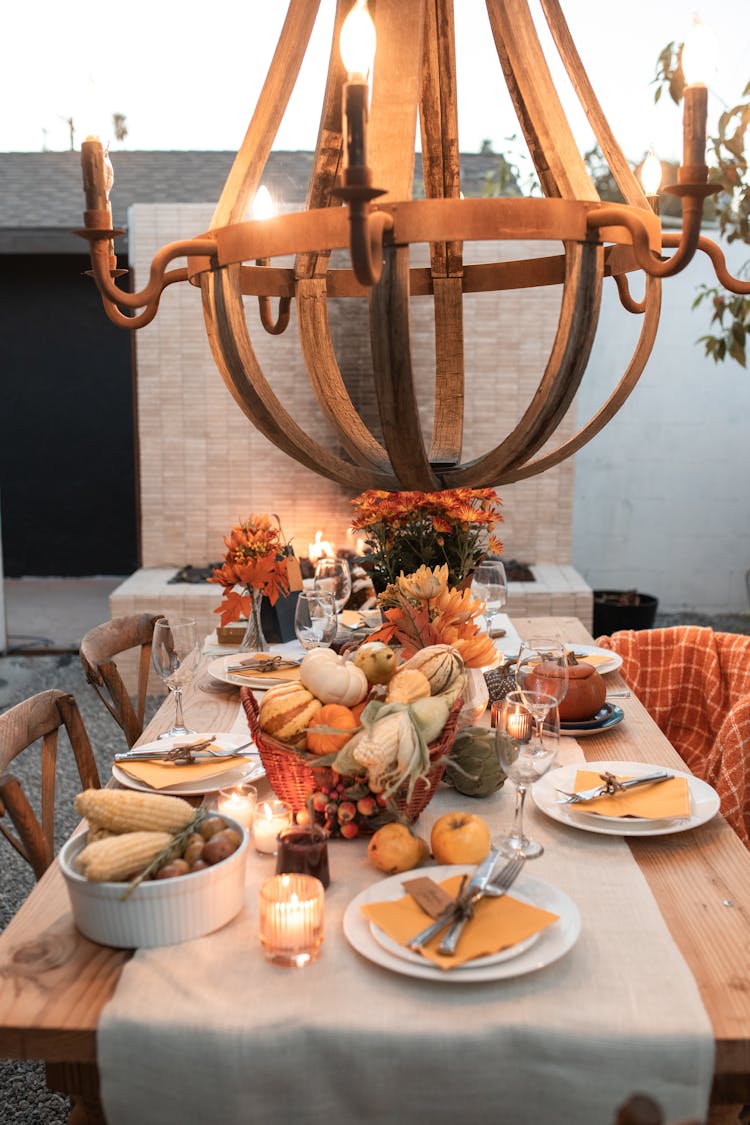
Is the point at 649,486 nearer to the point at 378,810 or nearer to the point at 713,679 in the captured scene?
the point at 713,679

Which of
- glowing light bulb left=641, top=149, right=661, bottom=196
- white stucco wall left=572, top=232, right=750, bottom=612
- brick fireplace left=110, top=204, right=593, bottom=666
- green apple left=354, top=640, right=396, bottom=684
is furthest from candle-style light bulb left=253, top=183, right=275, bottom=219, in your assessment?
white stucco wall left=572, top=232, right=750, bottom=612

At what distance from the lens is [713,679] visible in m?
2.41

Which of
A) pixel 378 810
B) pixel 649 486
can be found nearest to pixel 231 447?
pixel 649 486

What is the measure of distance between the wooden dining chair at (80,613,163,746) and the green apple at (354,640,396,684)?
74cm

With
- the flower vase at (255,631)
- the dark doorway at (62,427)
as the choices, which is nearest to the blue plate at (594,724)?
the flower vase at (255,631)

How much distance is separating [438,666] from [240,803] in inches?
13.7

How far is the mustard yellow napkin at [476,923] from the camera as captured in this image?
42.6 inches

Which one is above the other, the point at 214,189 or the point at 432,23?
the point at 214,189

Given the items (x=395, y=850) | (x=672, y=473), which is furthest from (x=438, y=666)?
(x=672, y=473)

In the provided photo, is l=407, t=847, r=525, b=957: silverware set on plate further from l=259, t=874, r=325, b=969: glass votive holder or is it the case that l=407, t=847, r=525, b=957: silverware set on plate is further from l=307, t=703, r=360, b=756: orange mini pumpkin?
l=307, t=703, r=360, b=756: orange mini pumpkin

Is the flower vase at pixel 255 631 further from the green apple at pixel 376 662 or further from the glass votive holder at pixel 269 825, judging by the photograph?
the glass votive holder at pixel 269 825

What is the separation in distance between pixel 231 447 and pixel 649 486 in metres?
2.60

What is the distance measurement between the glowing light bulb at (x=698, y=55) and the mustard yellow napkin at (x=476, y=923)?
90 cm

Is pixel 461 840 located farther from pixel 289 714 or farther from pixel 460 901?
pixel 289 714
